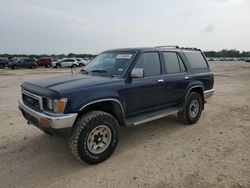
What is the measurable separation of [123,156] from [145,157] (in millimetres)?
385

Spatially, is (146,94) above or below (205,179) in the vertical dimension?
above

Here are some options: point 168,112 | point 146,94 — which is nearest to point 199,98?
point 168,112

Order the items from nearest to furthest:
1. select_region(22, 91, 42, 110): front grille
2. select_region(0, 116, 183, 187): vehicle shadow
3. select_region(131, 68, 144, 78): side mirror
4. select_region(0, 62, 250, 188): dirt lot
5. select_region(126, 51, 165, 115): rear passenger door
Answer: select_region(0, 62, 250, 188): dirt lot, select_region(0, 116, 183, 187): vehicle shadow, select_region(22, 91, 42, 110): front grille, select_region(131, 68, 144, 78): side mirror, select_region(126, 51, 165, 115): rear passenger door

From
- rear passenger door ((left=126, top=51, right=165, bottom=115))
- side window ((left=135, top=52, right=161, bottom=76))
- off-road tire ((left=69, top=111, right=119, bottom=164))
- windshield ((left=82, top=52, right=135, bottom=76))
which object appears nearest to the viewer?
off-road tire ((left=69, top=111, right=119, bottom=164))

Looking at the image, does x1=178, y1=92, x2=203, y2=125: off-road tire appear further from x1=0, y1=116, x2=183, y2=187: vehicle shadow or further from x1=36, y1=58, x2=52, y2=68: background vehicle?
x1=36, y1=58, x2=52, y2=68: background vehicle

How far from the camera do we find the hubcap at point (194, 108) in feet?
18.0

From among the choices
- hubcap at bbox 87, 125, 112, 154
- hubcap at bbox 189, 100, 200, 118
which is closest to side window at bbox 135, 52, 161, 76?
hubcap at bbox 87, 125, 112, 154

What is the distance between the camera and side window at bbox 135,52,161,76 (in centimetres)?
435

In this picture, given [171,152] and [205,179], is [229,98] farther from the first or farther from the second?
[205,179]

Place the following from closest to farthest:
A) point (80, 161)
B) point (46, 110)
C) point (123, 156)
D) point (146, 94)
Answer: point (46, 110)
point (80, 161)
point (123, 156)
point (146, 94)

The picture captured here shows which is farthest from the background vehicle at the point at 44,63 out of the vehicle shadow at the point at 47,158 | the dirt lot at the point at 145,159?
the vehicle shadow at the point at 47,158

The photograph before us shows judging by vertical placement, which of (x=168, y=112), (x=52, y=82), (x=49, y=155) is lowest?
(x=49, y=155)

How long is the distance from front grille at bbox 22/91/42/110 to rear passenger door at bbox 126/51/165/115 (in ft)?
4.91

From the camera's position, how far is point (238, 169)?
134 inches
